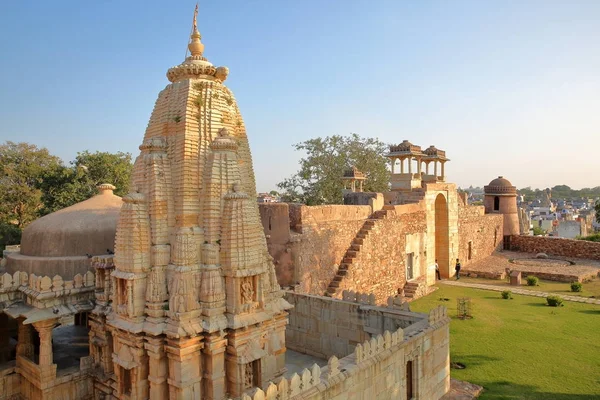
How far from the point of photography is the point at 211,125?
795cm

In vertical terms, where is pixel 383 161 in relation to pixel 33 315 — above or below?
above

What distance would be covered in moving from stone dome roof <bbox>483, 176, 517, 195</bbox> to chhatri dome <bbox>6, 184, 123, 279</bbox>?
110ft

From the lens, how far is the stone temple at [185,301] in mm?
7219

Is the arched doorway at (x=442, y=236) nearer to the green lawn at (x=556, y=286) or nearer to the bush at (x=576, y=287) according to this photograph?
the green lawn at (x=556, y=286)

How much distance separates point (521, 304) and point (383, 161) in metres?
18.7

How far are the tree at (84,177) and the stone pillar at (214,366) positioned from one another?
61.0ft

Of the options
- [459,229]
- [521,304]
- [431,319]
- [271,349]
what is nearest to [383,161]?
[459,229]

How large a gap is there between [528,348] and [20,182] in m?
28.0

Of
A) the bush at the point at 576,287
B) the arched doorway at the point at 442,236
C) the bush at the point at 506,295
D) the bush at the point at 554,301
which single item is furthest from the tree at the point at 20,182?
the bush at the point at 576,287

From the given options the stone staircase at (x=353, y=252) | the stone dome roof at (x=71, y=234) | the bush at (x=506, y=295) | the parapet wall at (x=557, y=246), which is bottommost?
the bush at (x=506, y=295)

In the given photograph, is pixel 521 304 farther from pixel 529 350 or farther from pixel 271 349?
pixel 271 349

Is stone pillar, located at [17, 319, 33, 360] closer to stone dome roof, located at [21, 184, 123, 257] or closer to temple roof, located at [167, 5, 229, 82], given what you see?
stone dome roof, located at [21, 184, 123, 257]

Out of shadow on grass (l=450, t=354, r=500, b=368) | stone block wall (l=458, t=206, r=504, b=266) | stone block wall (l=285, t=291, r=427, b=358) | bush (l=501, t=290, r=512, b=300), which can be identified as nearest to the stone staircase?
stone block wall (l=285, t=291, r=427, b=358)

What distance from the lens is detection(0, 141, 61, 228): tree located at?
25094 millimetres
